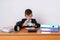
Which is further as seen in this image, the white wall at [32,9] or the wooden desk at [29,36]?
the white wall at [32,9]

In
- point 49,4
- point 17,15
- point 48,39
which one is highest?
point 49,4

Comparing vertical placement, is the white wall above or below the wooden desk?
above

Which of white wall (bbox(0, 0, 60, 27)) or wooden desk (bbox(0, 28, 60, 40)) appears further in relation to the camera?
white wall (bbox(0, 0, 60, 27))

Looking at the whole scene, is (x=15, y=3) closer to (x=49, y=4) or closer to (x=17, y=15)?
(x=17, y=15)

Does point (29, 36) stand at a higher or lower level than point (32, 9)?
lower

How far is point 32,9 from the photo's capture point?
3143 mm

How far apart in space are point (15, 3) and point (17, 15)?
0.26 metres

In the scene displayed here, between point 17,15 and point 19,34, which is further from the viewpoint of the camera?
point 17,15

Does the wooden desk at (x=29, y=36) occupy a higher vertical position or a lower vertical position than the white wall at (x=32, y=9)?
lower

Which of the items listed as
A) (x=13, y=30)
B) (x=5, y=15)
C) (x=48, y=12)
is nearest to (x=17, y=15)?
(x=5, y=15)

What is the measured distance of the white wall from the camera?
312 centimetres

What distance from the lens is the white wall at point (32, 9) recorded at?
3.12m

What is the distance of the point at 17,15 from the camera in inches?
125

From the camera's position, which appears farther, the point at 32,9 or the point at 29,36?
the point at 32,9
